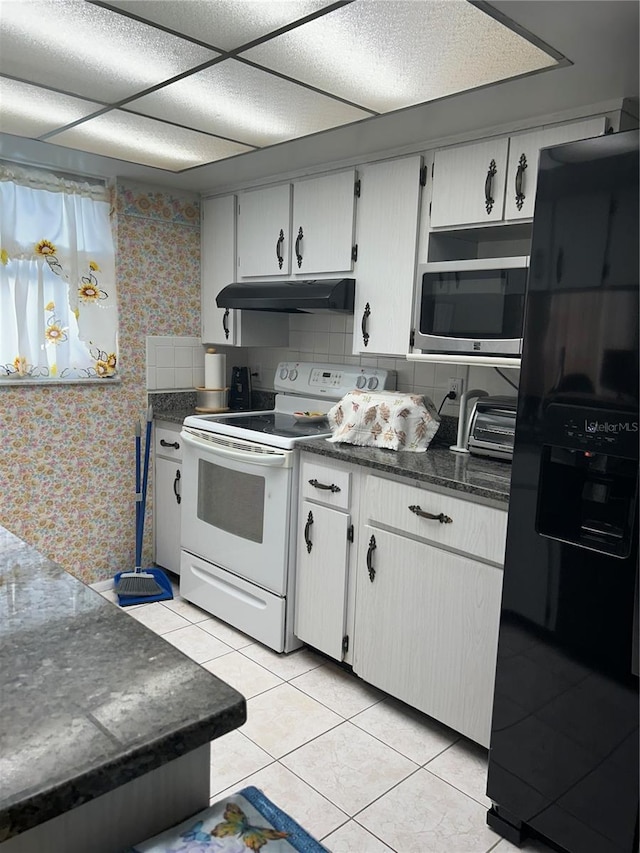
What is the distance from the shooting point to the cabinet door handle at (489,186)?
7.63 ft

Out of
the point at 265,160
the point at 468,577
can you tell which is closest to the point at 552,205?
the point at 468,577

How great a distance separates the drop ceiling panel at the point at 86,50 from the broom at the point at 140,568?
70.1 inches

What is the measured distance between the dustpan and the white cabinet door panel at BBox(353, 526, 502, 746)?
132 centimetres

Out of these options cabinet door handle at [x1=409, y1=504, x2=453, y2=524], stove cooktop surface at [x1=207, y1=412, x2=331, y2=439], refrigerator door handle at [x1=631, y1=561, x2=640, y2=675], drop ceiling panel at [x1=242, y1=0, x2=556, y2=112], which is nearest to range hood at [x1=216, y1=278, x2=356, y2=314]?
stove cooktop surface at [x1=207, y1=412, x2=331, y2=439]

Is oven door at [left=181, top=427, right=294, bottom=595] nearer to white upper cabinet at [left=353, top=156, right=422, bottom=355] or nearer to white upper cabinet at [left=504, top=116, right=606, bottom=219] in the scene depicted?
white upper cabinet at [left=353, top=156, right=422, bottom=355]

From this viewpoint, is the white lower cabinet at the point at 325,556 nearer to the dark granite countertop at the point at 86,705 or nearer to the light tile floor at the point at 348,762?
the light tile floor at the point at 348,762

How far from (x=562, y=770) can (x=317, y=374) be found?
7.03ft

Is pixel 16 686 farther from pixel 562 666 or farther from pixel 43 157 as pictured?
pixel 43 157

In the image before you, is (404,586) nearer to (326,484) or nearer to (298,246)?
(326,484)

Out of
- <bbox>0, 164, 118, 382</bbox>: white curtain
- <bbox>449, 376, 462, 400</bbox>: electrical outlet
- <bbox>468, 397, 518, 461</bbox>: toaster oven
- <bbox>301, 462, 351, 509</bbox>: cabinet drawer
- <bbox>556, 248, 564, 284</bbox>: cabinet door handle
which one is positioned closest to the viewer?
<bbox>556, 248, 564, 284</bbox>: cabinet door handle

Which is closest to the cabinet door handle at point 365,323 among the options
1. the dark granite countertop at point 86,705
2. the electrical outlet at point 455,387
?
the electrical outlet at point 455,387

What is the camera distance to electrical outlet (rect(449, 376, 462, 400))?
2.81 m

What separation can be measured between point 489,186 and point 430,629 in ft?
5.25

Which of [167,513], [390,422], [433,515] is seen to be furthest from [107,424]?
[433,515]
